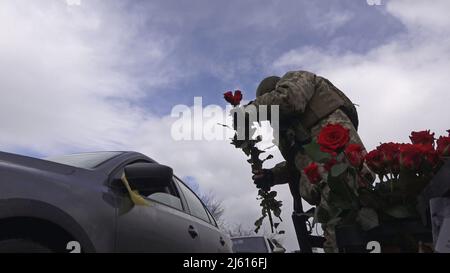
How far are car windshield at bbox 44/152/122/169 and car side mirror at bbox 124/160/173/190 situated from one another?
365 mm

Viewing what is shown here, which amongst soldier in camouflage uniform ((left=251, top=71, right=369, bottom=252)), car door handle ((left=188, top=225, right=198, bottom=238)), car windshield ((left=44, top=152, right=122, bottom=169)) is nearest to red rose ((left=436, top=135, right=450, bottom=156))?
soldier in camouflage uniform ((left=251, top=71, right=369, bottom=252))

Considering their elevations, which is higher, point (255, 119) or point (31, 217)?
point (255, 119)

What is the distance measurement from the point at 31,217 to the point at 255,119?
1405 mm

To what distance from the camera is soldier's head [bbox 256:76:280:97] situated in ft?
12.4

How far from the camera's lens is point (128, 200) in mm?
2908

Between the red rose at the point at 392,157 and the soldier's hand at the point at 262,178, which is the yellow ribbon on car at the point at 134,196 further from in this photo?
the red rose at the point at 392,157

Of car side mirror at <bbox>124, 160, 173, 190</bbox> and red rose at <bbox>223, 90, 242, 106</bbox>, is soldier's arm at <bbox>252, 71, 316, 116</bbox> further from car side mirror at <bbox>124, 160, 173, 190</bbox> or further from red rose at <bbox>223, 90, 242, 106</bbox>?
car side mirror at <bbox>124, 160, 173, 190</bbox>

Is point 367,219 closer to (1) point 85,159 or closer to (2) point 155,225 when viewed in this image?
(2) point 155,225

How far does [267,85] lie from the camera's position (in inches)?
150

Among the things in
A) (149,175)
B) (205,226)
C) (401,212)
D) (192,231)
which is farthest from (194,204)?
(401,212)
